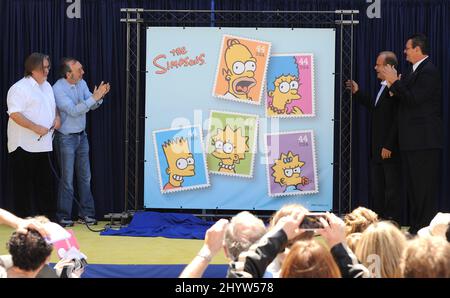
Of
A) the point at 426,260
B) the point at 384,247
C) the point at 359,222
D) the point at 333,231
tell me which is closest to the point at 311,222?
the point at 333,231

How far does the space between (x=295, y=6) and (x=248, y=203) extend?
6.27 ft

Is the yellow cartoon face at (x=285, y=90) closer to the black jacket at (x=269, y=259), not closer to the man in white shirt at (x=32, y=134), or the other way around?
the man in white shirt at (x=32, y=134)

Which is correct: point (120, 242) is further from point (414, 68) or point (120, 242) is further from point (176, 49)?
point (414, 68)

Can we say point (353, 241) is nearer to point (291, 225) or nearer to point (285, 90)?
point (291, 225)

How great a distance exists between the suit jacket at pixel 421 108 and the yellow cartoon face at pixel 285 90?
91 cm

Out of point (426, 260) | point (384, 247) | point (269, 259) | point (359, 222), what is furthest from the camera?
point (359, 222)

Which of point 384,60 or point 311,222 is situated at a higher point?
point 384,60

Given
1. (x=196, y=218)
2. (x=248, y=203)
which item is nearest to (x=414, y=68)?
(x=248, y=203)

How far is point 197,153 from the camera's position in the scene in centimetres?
675

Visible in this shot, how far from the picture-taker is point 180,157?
6.76 metres

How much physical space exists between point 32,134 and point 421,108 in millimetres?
3293

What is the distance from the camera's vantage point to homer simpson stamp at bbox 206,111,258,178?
6754 mm

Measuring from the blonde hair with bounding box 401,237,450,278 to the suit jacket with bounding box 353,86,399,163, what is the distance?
4.40 metres
